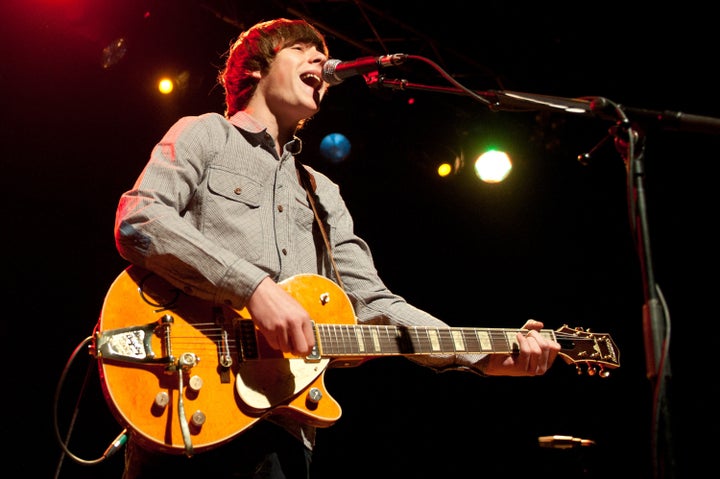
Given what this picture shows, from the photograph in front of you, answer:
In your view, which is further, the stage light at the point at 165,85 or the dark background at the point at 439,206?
the stage light at the point at 165,85

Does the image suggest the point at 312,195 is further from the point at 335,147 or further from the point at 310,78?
the point at 335,147

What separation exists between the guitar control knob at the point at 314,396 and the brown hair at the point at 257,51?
1.57 m

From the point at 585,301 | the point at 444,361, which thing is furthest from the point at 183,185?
the point at 585,301

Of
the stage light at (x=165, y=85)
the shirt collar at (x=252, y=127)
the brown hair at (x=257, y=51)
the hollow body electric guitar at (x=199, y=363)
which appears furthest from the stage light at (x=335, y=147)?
the hollow body electric guitar at (x=199, y=363)

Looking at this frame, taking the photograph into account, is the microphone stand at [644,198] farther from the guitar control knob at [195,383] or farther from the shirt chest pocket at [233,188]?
the guitar control knob at [195,383]

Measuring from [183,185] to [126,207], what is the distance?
0.24 metres

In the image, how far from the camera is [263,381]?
6.86 ft

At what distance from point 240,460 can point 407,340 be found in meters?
0.87

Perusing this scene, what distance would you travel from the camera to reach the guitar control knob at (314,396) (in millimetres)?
2170

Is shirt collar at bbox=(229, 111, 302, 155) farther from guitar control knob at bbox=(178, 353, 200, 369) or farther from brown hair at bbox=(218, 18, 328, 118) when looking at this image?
guitar control knob at bbox=(178, 353, 200, 369)

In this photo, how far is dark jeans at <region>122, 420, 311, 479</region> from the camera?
196 cm

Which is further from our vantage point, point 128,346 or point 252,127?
point 252,127

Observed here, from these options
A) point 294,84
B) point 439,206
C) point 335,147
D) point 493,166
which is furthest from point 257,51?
point 439,206

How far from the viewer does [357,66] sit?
2449 millimetres
